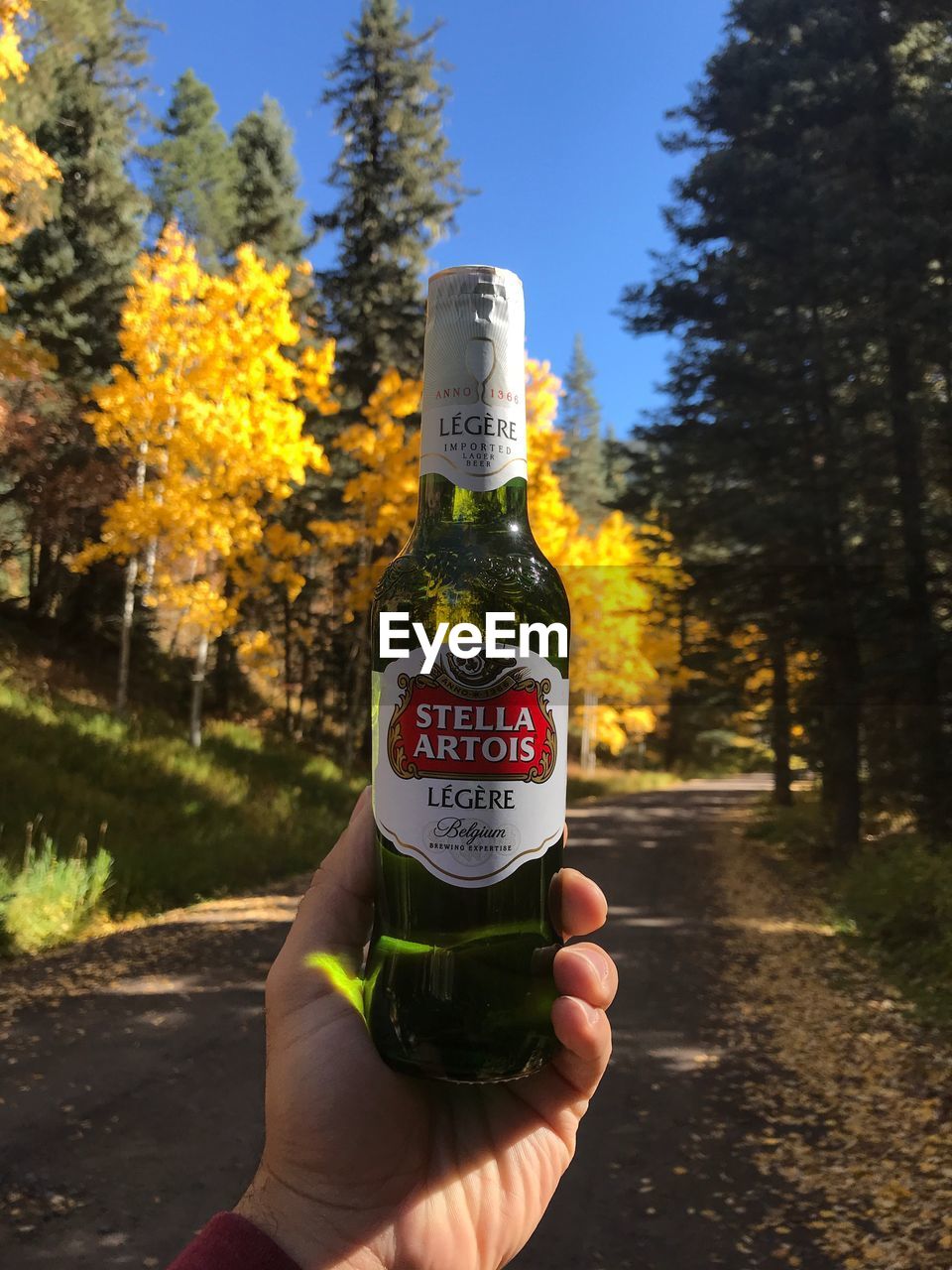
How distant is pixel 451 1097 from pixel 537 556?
3.92 ft

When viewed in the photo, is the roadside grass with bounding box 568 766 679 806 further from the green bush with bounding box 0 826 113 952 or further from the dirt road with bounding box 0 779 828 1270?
the dirt road with bounding box 0 779 828 1270

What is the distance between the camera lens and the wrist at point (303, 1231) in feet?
5.39

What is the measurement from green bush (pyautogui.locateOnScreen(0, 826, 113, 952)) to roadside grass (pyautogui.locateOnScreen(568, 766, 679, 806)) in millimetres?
15264

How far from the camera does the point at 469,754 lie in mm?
1724

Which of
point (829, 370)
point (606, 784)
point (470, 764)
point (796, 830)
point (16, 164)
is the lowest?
point (606, 784)

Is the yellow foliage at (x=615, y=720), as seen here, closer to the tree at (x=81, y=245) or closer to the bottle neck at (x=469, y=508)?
the tree at (x=81, y=245)

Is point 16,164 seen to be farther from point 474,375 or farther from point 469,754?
point 469,754

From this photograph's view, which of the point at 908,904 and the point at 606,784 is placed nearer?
the point at 908,904

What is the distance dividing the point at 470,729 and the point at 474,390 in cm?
68

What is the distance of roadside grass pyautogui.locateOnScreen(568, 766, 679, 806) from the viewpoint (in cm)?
2431

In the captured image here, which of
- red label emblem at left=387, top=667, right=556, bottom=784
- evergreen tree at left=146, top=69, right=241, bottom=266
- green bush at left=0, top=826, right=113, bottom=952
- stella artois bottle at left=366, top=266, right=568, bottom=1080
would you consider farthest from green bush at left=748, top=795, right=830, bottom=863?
evergreen tree at left=146, top=69, right=241, bottom=266

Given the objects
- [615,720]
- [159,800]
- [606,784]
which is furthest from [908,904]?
[615,720]

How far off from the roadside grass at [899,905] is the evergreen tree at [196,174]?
811 inches

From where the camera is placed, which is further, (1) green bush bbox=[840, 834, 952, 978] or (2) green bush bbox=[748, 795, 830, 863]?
(2) green bush bbox=[748, 795, 830, 863]
